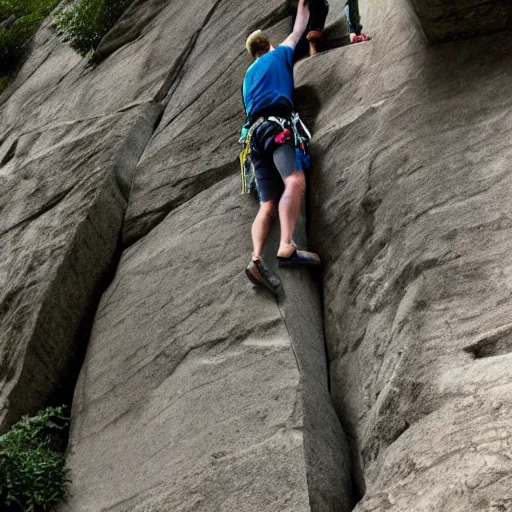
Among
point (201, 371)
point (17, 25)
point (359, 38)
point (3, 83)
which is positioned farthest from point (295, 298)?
point (17, 25)

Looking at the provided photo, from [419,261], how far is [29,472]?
9.23 feet

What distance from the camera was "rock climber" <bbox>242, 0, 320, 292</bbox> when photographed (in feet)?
17.3

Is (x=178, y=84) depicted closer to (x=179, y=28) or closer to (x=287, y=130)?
(x=179, y=28)

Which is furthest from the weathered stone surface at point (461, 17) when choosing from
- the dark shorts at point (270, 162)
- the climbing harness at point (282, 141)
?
the dark shorts at point (270, 162)

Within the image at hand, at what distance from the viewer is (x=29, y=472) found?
16.0 feet

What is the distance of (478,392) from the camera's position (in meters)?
3.43

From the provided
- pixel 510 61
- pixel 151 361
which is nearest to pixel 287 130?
pixel 510 61

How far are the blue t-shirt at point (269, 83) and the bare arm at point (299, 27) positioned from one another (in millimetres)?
399

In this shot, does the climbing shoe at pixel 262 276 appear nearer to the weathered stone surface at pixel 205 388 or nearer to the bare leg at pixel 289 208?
the weathered stone surface at pixel 205 388

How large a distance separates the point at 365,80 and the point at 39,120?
5418 millimetres

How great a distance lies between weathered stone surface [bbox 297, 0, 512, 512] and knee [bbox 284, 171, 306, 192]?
0.22 meters

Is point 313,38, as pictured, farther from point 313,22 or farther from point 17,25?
point 17,25

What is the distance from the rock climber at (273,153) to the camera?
17.3ft

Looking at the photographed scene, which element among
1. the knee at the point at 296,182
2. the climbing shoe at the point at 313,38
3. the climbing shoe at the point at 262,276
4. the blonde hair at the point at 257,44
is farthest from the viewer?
the climbing shoe at the point at 313,38
